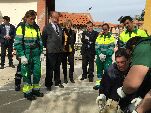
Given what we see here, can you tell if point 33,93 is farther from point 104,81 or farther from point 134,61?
point 134,61

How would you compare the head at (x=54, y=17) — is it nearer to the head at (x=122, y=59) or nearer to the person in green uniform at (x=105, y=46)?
the person in green uniform at (x=105, y=46)

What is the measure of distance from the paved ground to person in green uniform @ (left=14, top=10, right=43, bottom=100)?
0.39 m

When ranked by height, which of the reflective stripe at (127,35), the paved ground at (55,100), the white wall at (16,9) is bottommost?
the paved ground at (55,100)

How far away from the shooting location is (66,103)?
28.0ft

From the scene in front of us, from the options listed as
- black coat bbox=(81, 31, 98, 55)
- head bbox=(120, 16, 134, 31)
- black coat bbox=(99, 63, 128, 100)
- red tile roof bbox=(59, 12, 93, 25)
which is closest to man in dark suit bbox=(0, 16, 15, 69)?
black coat bbox=(81, 31, 98, 55)

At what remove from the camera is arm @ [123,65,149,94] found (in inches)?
109

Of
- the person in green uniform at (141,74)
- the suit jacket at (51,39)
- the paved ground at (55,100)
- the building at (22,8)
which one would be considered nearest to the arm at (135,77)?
the person in green uniform at (141,74)

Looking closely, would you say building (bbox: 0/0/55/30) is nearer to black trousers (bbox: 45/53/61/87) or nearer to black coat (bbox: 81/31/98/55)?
black coat (bbox: 81/31/98/55)

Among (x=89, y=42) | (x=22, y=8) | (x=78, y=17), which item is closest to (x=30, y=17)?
(x=89, y=42)

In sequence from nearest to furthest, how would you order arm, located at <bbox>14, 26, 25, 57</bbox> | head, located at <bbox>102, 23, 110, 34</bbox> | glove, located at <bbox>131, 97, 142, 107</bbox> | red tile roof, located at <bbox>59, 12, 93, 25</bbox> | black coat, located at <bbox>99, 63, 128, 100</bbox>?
glove, located at <bbox>131, 97, 142, 107</bbox>
black coat, located at <bbox>99, 63, 128, 100</bbox>
arm, located at <bbox>14, 26, 25, 57</bbox>
head, located at <bbox>102, 23, 110, 34</bbox>
red tile roof, located at <bbox>59, 12, 93, 25</bbox>

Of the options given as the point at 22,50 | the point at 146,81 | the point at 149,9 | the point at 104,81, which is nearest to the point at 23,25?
the point at 22,50

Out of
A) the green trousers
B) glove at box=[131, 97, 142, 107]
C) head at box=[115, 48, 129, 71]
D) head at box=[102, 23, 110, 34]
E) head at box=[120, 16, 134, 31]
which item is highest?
head at box=[120, 16, 134, 31]

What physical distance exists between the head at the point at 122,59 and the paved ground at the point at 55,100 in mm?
2457

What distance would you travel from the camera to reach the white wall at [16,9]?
921 inches
